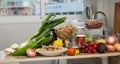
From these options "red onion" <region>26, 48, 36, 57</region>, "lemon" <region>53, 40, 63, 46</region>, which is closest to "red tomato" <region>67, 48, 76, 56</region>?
"lemon" <region>53, 40, 63, 46</region>

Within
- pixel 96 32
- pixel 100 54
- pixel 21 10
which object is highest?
pixel 21 10

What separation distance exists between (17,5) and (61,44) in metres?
1.52

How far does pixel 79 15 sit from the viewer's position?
3.45 metres

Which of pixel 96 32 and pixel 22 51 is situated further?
pixel 96 32

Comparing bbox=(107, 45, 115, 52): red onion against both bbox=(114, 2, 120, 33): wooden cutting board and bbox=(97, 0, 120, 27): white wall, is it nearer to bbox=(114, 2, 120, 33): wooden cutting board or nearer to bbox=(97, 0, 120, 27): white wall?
bbox=(114, 2, 120, 33): wooden cutting board

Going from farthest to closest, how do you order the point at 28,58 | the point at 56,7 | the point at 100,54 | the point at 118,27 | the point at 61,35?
1. the point at 56,7
2. the point at 118,27
3. the point at 61,35
4. the point at 100,54
5. the point at 28,58

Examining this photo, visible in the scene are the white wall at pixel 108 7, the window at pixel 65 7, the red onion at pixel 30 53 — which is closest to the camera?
the red onion at pixel 30 53

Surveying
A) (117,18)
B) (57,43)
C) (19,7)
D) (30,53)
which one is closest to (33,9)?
(19,7)

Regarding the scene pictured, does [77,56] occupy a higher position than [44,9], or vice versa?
[44,9]

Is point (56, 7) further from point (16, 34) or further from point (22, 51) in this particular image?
point (22, 51)

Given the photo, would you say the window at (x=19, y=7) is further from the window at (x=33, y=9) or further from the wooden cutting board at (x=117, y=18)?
the wooden cutting board at (x=117, y=18)

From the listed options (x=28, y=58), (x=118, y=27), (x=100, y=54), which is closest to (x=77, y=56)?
(x=100, y=54)

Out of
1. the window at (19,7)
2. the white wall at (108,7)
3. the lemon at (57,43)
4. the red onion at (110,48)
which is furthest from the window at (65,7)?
the red onion at (110,48)

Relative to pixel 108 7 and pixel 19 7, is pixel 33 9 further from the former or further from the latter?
Answer: pixel 108 7
